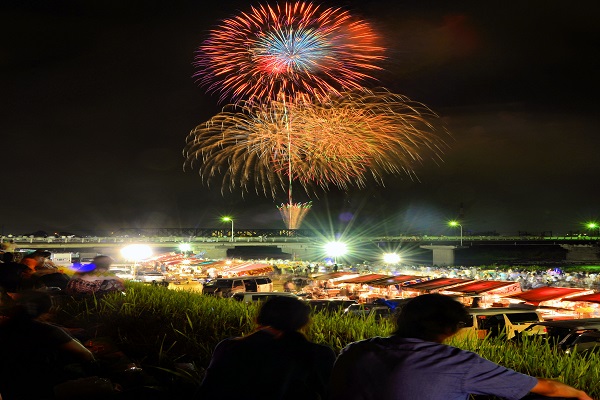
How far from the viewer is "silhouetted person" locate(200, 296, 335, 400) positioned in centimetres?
407

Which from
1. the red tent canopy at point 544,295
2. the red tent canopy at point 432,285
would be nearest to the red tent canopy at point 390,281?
the red tent canopy at point 432,285

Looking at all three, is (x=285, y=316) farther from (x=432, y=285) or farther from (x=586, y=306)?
(x=432, y=285)

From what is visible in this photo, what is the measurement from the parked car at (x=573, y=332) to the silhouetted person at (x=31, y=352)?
8.91m

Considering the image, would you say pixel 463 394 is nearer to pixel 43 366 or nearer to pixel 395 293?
pixel 43 366

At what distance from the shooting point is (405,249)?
111 m

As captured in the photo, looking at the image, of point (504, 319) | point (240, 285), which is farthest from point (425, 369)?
point (240, 285)

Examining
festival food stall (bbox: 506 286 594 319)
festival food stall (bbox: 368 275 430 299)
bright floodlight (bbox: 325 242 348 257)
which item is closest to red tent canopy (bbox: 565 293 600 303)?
festival food stall (bbox: 506 286 594 319)

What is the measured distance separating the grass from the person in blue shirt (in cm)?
90

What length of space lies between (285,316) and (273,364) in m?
0.35

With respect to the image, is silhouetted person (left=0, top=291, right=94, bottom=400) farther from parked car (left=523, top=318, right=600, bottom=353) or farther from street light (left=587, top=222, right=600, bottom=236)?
street light (left=587, top=222, right=600, bottom=236)

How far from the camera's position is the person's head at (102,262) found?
11.1 metres

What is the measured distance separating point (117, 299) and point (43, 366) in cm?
535

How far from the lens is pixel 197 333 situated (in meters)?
8.38

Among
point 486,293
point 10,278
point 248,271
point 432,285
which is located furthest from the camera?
point 248,271
